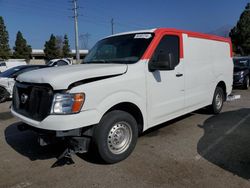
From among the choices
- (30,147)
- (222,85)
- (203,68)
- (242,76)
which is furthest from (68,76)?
(242,76)

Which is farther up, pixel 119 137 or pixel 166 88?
pixel 166 88

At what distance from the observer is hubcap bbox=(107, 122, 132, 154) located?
386 centimetres

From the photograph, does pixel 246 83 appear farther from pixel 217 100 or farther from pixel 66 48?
pixel 66 48

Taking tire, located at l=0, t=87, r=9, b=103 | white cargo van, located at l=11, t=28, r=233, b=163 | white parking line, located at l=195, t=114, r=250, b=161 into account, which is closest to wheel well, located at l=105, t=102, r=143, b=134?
white cargo van, located at l=11, t=28, r=233, b=163

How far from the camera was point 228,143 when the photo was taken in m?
4.74

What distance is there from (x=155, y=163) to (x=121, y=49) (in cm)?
222

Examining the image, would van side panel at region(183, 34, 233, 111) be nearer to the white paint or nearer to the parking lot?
the white paint

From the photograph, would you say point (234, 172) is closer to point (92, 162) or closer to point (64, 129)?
point (92, 162)

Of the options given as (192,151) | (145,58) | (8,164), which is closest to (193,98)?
(192,151)

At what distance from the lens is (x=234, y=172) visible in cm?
353

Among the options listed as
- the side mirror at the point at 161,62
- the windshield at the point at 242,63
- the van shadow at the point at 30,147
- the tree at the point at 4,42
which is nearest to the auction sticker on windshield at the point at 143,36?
the side mirror at the point at 161,62

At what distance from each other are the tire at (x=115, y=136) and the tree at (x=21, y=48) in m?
69.4

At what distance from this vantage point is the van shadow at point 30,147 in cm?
440

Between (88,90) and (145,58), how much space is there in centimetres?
133
